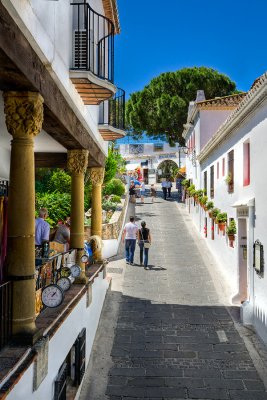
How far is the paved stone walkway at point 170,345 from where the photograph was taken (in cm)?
796

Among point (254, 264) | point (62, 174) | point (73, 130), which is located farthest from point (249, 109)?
point (62, 174)

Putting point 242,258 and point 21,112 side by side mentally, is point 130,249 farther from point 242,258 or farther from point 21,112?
point 21,112

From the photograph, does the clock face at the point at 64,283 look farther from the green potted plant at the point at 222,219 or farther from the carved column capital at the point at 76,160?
the green potted plant at the point at 222,219

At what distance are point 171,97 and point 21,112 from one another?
43628 mm

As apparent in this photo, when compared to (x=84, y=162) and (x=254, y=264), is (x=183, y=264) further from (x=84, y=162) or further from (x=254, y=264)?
(x=84, y=162)

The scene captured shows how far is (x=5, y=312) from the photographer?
4.88 m

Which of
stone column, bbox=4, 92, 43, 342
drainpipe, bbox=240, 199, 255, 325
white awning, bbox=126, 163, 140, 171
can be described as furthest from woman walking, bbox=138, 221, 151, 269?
white awning, bbox=126, 163, 140, 171

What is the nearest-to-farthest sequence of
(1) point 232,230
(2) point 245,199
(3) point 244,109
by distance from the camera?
(3) point 244,109, (2) point 245,199, (1) point 232,230

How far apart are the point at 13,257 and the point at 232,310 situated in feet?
27.6

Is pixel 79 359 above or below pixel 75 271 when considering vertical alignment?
below

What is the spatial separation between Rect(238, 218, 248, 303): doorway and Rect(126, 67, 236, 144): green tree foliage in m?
34.1

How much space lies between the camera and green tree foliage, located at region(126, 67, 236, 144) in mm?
46469

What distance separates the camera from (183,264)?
1722 centimetres

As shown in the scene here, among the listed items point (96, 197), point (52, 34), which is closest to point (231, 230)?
point (96, 197)
